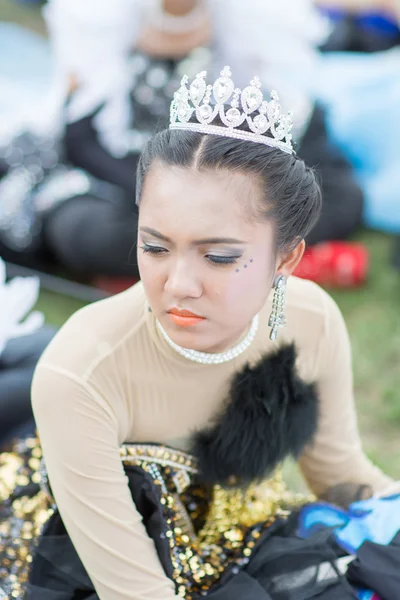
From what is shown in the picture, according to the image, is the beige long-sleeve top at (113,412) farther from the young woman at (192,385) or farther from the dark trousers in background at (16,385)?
the dark trousers in background at (16,385)

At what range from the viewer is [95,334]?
1.39m

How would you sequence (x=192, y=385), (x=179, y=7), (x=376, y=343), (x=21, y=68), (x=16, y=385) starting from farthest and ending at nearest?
(x=21, y=68) < (x=179, y=7) < (x=376, y=343) < (x=16, y=385) < (x=192, y=385)

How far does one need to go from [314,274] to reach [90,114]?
47.8 inches

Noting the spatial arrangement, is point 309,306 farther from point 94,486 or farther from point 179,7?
point 179,7

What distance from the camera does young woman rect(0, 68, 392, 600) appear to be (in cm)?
126

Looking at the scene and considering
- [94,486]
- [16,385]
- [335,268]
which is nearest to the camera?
[94,486]

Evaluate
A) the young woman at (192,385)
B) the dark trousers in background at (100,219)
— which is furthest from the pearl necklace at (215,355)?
the dark trousers in background at (100,219)

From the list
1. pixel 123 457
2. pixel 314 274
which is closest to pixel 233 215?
pixel 123 457

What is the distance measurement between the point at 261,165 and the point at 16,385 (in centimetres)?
90

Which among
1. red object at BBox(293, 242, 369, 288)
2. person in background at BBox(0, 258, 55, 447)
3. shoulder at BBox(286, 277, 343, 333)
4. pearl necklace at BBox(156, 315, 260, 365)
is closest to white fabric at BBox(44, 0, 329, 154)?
red object at BBox(293, 242, 369, 288)

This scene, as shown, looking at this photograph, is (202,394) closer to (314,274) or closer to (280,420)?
(280,420)

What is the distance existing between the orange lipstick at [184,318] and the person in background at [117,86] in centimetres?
208

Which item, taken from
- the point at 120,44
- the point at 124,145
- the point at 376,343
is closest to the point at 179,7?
the point at 120,44

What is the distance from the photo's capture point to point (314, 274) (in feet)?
11.5
